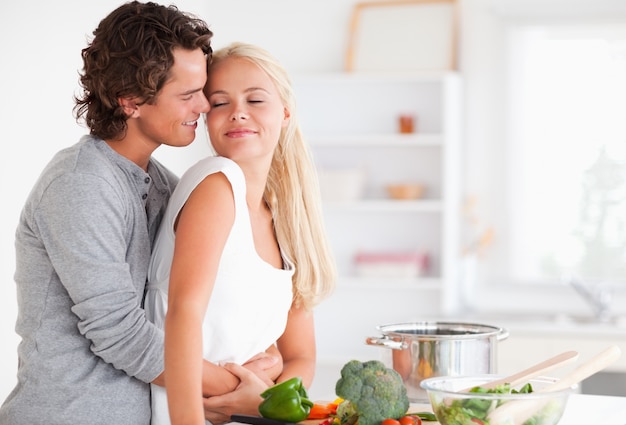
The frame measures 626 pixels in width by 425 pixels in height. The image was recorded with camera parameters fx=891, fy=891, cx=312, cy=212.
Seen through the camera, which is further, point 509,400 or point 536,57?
point 536,57

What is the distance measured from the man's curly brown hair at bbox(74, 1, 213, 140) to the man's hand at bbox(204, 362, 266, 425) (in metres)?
0.60

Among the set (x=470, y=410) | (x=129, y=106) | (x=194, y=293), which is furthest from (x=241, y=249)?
(x=470, y=410)

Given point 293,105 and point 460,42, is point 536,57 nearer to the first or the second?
point 460,42

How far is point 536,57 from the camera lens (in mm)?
5102

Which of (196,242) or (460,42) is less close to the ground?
(460,42)

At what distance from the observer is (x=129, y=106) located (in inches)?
77.2

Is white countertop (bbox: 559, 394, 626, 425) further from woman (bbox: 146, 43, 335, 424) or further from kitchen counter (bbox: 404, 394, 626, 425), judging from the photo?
woman (bbox: 146, 43, 335, 424)

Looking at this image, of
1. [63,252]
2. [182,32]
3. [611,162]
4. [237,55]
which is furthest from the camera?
[611,162]

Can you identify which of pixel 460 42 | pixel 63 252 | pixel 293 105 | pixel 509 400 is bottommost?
pixel 509 400

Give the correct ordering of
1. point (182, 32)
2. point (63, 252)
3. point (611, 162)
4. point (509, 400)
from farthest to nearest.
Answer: point (611, 162) < point (182, 32) < point (63, 252) < point (509, 400)

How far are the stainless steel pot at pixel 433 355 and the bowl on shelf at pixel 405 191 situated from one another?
306 centimetres

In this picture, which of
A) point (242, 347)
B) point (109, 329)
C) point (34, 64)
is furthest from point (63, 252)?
point (34, 64)

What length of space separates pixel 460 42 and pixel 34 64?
7.88ft

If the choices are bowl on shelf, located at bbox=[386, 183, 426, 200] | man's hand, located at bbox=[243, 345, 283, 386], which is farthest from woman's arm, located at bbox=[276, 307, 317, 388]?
bowl on shelf, located at bbox=[386, 183, 426, 200]
